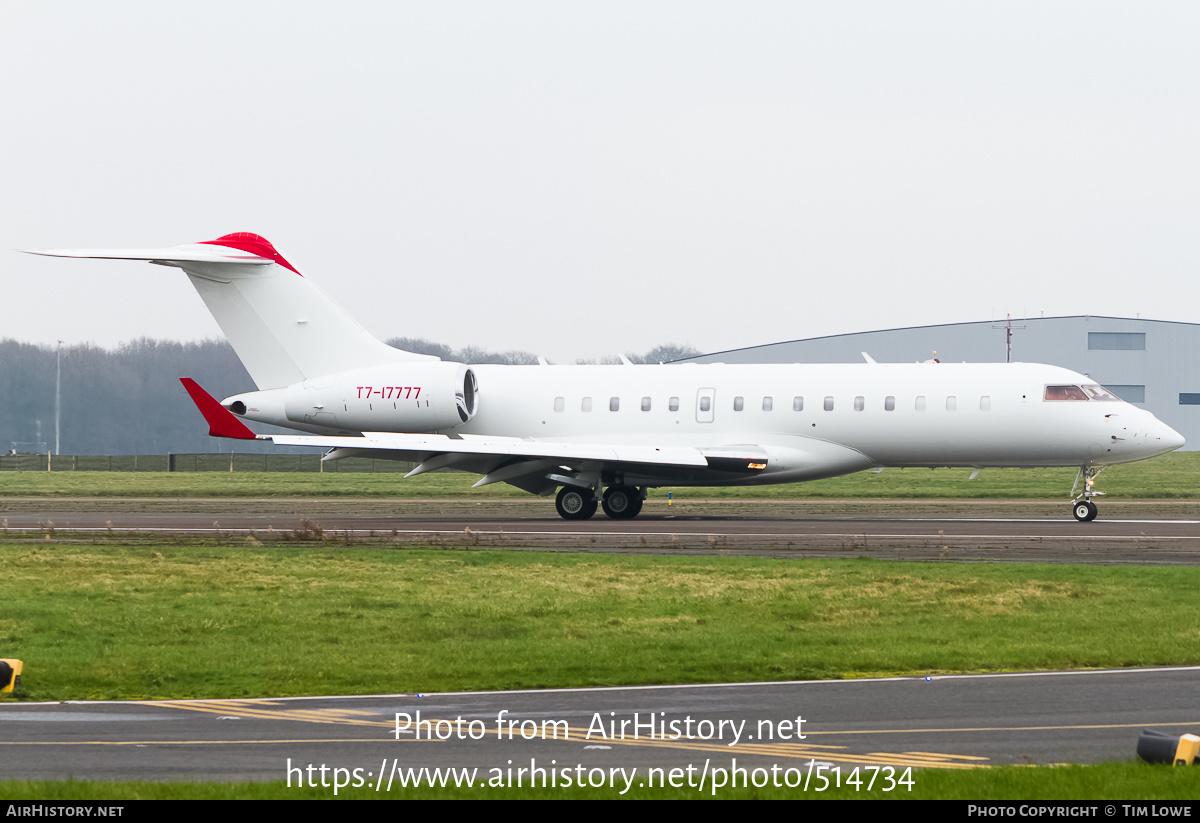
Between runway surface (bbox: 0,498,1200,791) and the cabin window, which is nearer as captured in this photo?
runway surface (bbox: 0,498,1200,791)

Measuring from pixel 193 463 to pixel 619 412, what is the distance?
47.4m

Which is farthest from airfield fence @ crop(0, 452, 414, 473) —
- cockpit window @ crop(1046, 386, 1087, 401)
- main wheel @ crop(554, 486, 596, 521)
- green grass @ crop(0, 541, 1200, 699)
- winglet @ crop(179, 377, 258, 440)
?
green grass @ crop(0, 541, 1200, 699)

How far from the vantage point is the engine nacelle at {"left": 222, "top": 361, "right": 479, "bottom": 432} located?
3484 cm

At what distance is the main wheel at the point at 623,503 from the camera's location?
3434 cm

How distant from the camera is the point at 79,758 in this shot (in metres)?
9.27

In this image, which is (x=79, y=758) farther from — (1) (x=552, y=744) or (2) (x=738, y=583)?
(2) (x=738, y=583)

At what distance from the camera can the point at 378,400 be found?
34938mm

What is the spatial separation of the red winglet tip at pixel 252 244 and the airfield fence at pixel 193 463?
3764 centimetres

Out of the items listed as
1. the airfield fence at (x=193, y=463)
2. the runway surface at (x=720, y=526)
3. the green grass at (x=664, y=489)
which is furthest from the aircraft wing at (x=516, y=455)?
the airfield fence at (x=193, y=463)

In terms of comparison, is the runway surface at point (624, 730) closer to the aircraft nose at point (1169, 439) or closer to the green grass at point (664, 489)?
the aircraft nose at point (1169, 439)

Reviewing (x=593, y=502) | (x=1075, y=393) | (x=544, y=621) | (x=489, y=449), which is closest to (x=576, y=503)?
(x=593, y=502)

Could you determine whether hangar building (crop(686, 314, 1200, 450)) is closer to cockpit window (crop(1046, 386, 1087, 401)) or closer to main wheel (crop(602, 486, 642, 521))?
cockpit window (crop(1046, 386, 1087, 401))

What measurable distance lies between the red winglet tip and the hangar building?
205 ft

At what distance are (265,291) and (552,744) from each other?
91.5ft
